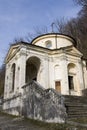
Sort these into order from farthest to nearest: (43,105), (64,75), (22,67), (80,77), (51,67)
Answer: (80,77)
(51,67)
(64,75)
(22,67)
(43,105)

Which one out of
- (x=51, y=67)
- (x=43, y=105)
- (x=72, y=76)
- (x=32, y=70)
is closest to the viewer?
(x=43, y=105)

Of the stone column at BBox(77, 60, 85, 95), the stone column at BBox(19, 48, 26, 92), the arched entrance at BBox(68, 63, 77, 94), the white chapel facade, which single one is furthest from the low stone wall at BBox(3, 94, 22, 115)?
the stone column at BBox(77, 60, 85, 95)

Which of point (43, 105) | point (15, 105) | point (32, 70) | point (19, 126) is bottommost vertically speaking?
point (19, 126)

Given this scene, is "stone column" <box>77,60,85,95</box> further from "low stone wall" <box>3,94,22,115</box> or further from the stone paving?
the stone paving

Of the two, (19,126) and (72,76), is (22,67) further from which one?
(19,126)

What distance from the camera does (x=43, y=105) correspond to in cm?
1030

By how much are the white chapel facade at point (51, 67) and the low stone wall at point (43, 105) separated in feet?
18.9

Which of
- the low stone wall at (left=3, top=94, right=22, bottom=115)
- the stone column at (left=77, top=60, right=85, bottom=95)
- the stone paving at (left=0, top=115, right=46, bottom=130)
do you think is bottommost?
the stone paving at (left=0, top=115, right=46, bottom=130)

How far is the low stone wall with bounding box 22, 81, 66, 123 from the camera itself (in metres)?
8.91

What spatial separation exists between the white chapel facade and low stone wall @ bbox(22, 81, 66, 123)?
227 inches

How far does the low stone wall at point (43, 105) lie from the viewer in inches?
351

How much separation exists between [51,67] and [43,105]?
10959mm

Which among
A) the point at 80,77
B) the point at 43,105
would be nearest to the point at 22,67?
the point at 80,77

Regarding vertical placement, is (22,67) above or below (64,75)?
above
